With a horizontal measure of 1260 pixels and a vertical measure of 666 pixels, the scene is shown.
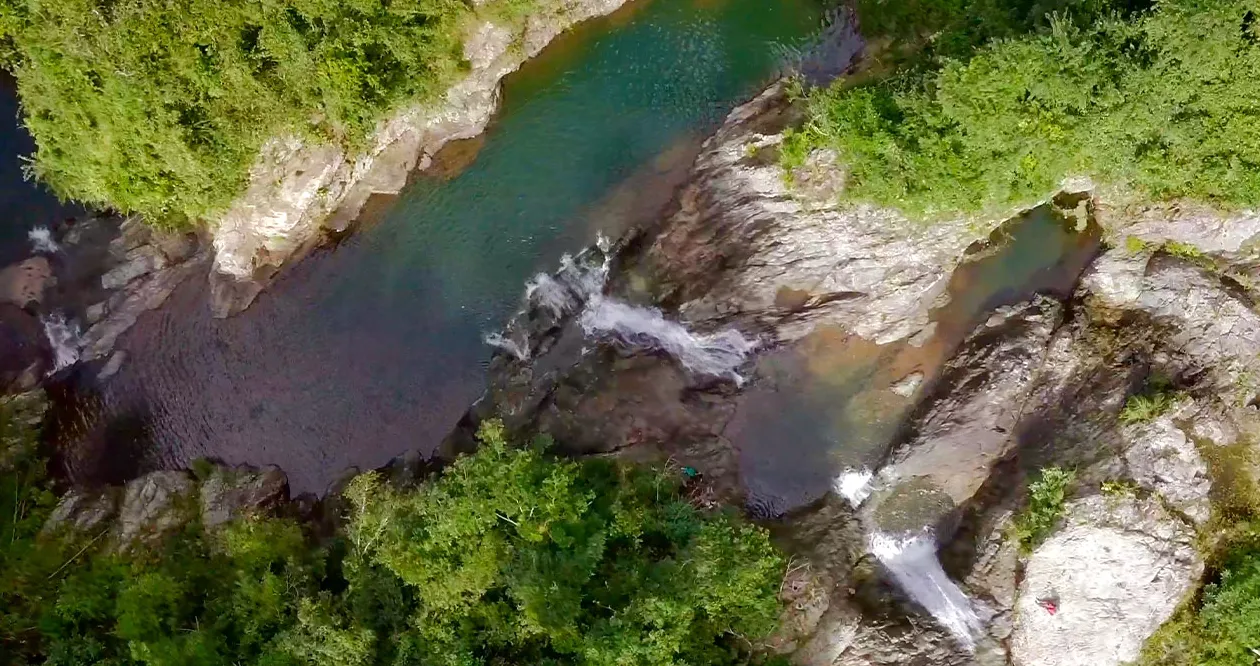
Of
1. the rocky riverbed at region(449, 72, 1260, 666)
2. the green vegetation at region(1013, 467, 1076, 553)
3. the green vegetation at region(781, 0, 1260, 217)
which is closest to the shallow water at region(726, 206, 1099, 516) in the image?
the rocky riverbed at region(449, 72, 1260, 666)

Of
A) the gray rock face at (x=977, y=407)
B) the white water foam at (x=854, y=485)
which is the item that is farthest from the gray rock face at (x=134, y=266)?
the gray rock face at (x=977, y=407)

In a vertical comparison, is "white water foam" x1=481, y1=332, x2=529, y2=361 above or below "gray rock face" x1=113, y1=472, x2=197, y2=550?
below

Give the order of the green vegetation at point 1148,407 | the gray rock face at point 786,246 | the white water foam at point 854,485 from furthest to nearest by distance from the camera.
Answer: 1. the white water foam at point 854,485
2. the gray rock face at point 786,246
3. the green vegetation at point 1148,407

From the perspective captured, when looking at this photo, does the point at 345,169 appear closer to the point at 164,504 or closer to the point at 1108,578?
the point at 164,504

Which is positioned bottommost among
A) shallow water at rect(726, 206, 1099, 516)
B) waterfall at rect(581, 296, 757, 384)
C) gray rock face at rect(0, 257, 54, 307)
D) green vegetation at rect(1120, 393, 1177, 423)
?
green vegetation at rect(1120, 393, 1177, 423)

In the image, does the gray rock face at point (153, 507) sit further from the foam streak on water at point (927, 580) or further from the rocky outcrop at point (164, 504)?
the foam streak on water at point (927, 580)

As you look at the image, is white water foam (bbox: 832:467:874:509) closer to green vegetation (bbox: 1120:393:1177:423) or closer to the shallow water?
the shallow water
